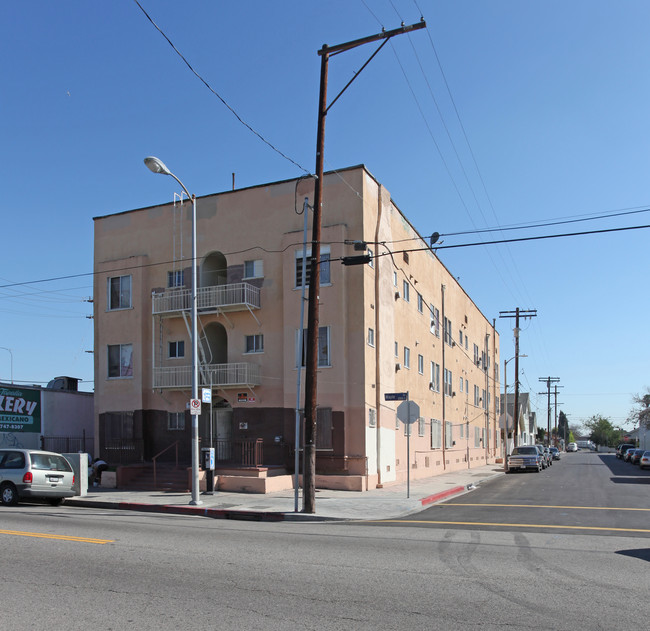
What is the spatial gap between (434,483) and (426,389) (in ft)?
22.5

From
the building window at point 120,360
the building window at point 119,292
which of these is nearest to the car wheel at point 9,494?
the building window at point 120,360

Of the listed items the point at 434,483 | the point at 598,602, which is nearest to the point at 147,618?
the point at 598,602

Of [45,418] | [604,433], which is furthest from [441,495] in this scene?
[604,433]

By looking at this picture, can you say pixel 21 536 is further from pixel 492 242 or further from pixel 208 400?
pixel 492 242

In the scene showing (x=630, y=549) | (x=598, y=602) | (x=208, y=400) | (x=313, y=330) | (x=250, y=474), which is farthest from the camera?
(x=250, y=474)

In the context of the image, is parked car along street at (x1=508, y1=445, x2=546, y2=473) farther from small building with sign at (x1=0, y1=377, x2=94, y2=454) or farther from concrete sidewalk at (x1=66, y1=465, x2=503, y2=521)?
small building with sign at (x1=0, y1=377, x2=94, y2=454)

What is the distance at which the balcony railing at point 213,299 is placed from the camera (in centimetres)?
2466

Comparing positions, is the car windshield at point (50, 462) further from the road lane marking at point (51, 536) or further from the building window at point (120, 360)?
the building window at point (120, 360)

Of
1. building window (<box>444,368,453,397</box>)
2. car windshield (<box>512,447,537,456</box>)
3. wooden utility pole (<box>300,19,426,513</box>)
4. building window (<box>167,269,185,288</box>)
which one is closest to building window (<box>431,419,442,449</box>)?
building window (<box>444,368,453,397</box>)

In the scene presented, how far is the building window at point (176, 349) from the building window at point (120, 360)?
5.61ft

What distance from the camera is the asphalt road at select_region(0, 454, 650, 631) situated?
6465 mm

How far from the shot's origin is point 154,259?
27.2 m

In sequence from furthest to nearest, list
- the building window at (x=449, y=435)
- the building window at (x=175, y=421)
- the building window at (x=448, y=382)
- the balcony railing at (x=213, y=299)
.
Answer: the building window at (x=448, y=382) → the building window at (x=449, y=435) → the building window at (x=175, y=421) → the balcony railing at (x=213, y=299)

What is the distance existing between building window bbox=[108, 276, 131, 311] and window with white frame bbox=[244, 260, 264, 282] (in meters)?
5.38
